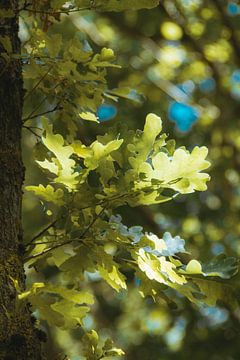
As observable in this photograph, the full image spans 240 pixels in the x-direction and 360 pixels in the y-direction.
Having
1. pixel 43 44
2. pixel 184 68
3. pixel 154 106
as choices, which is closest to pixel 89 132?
pixel 154 106

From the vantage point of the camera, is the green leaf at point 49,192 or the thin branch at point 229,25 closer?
the green leaf at point 49,192

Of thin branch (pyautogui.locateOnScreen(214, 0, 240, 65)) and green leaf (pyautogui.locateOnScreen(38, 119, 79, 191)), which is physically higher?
green leaf (pyautogui.locateOnScreen(38, 119, 79, 191))

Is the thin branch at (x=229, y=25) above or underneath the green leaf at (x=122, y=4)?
underneath

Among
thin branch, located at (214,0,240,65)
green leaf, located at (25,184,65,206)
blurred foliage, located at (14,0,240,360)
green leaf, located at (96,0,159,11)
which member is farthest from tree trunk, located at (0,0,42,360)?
thin branch, located at (214,0,240,65)

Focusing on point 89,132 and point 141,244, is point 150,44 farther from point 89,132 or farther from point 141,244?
point 141,244

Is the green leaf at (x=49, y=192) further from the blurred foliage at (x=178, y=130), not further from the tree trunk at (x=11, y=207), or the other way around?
the blurred foliage at (x=178, y=130)

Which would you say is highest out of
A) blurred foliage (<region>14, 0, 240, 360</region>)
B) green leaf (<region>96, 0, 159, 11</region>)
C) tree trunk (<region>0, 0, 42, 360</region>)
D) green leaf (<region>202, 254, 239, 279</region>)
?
green leaf (<region>96, 0, 159, 11</region>)

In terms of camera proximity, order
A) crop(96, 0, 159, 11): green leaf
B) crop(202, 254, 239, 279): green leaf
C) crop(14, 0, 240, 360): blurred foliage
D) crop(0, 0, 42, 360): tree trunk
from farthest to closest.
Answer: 1. crop(14, 0, 240, 360): blurred foliage
2. crop(96, 0, 159, 11): green leaf
3. crop(202, 254, 239, 279): green leaf
4. crop(0, 0, 42, 360): tree trunk

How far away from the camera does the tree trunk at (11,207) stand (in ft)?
4.58

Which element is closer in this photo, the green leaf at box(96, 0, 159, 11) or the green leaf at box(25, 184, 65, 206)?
the green leaf at box(25, 184, 65, 206)

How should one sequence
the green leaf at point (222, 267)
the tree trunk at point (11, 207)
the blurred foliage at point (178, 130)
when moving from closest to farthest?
1. the tree trunk at point (11, 207)
2. the green leaf at point (222, 267)
3. the blurred foliage at point (178, 130)

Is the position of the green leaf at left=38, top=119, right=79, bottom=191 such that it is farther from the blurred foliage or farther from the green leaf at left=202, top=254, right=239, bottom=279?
→ the blurred foliage

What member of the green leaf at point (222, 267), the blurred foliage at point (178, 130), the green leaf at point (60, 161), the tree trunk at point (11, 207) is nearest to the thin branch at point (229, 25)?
the blurred foliage at point (178, 130)

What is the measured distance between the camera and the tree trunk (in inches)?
55.0
